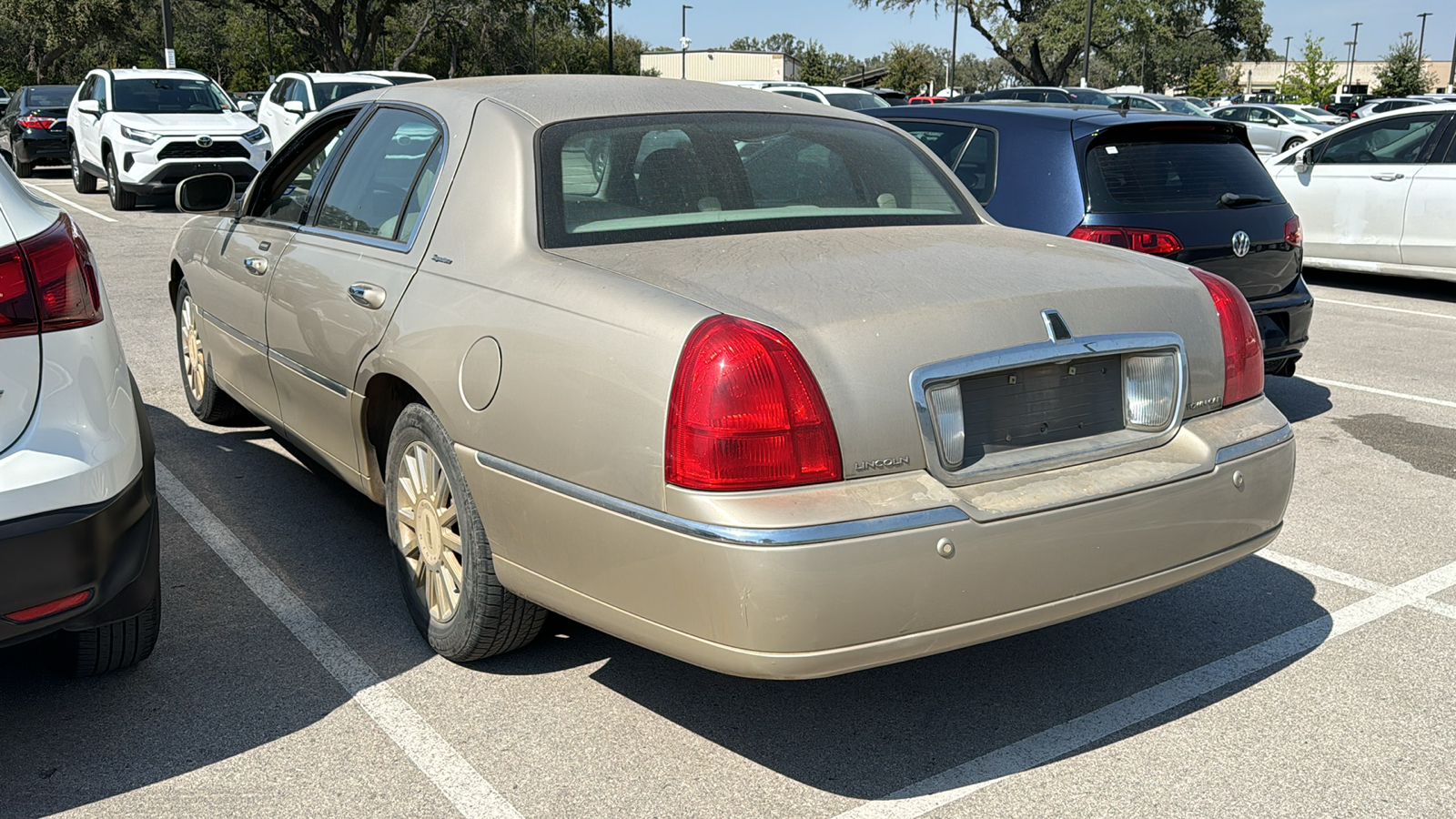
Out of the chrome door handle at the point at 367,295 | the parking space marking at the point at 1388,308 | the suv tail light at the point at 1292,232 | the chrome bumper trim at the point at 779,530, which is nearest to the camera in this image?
the chrome bumper trim at the point at 779,530

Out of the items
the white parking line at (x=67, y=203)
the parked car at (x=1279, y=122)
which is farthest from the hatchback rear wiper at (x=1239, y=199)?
the parked car at (x=1279, y=122)

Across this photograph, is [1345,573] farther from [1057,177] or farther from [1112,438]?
[1057,177]

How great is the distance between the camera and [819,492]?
262 cm

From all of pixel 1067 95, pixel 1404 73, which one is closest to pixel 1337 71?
pixel 1404 73

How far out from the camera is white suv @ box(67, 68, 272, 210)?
15.9 m

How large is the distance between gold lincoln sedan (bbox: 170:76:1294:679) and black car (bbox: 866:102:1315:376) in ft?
5.77

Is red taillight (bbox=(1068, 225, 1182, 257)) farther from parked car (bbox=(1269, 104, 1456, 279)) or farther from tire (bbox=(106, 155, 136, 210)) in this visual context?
tire (bbox=(106, 155, 136, 210))

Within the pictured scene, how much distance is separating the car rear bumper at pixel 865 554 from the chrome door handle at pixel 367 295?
692 millimetres

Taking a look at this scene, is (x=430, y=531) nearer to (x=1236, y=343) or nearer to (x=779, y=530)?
(x=779, y=530)

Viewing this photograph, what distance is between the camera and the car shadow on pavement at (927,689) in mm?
3080

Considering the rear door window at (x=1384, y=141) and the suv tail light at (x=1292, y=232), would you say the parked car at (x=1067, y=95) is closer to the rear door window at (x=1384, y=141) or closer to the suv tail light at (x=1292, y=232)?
the rear door window at (x=1384, y=141)

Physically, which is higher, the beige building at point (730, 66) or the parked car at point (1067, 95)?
the beige building at point (730, 66)

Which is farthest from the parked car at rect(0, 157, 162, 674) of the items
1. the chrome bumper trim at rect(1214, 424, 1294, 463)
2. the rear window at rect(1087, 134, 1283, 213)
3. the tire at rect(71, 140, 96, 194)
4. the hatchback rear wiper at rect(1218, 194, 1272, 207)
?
the tire at rect(71, 140, 96, 194)

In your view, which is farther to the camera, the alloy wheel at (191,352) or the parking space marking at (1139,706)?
the alloy wheel at (191,352)
